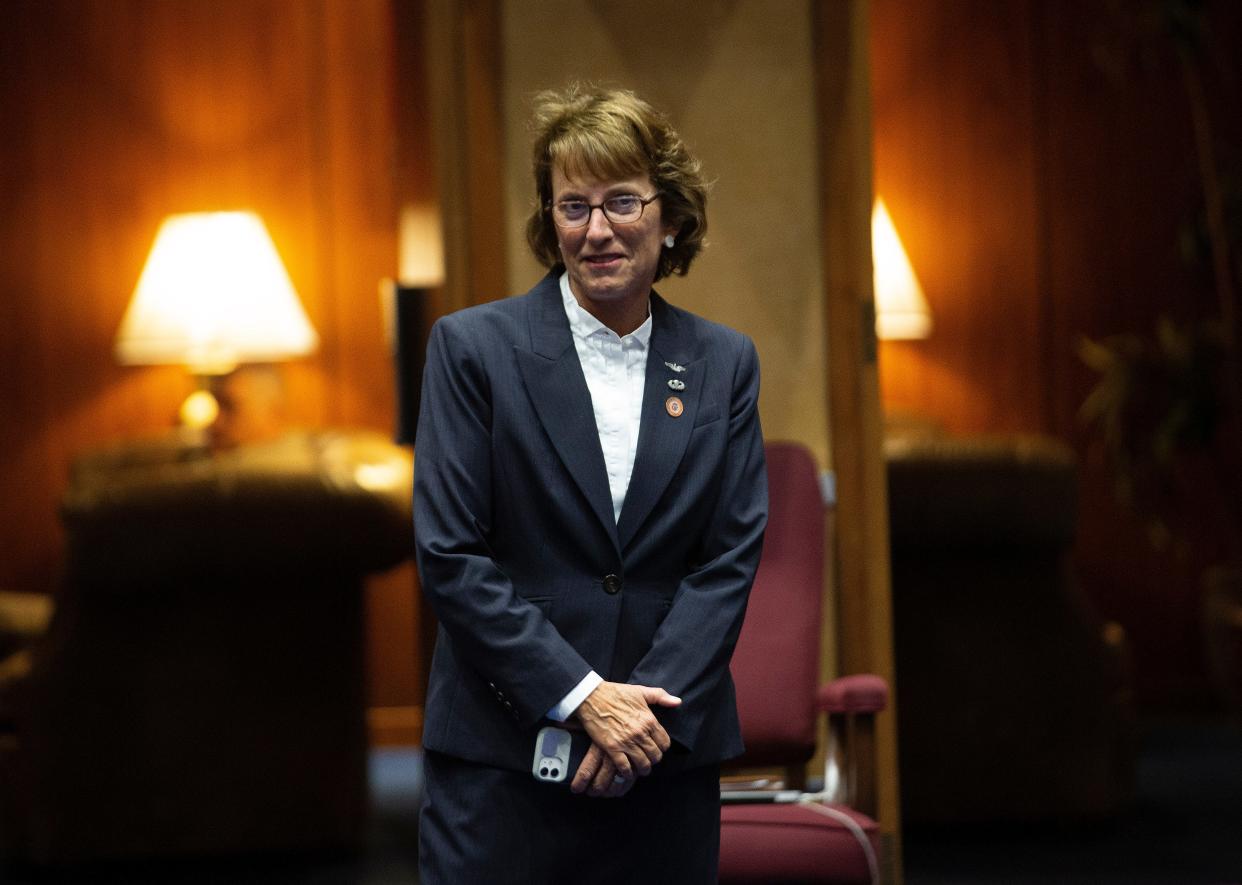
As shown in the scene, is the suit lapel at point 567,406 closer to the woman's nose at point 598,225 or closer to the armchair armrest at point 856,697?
the woman's nose at point 598,225

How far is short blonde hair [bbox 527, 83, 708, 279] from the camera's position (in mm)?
1909

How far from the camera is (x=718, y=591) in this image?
1927 millimetres

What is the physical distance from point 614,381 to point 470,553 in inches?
10.9

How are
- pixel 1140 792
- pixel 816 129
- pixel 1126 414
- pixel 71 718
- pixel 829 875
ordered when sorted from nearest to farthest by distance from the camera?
pixel 829 875 → pixel 816 129 → pixel 71 718 → pixel 1140 792 → pixel 1126 414

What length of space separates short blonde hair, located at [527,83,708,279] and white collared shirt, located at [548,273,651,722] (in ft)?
0.39

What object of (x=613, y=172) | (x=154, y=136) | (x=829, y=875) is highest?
(x=154, y=136)

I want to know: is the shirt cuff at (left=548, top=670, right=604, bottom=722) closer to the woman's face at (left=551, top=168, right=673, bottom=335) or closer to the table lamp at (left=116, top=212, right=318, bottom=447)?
the woman's face at (left=551, top=168, right=673, bottom=335)

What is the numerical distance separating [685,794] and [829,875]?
2.91ft

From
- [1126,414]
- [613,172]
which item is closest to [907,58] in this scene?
[1126,414]

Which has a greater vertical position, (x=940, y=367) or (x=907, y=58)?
(x=907, y=58)

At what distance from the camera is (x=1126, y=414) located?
595 centimetres

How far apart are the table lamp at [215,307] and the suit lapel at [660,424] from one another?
3795 millimetres

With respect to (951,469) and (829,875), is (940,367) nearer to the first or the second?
(951,469)

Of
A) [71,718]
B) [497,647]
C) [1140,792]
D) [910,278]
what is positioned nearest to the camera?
[497,647]
